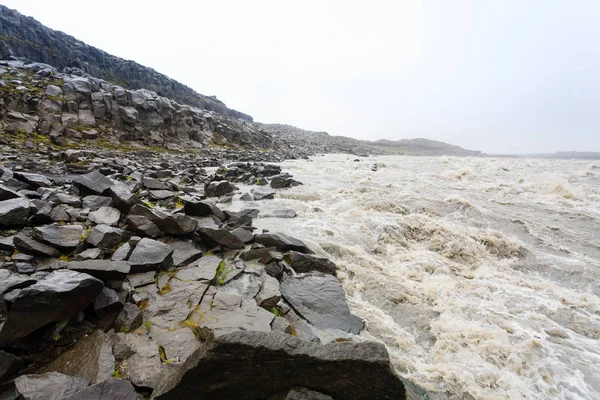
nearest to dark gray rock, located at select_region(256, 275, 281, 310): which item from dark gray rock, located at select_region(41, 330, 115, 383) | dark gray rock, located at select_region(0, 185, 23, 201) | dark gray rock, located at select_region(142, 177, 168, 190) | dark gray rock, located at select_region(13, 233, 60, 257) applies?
dark gray rock, located at select_region(41, 330, 115, 383)

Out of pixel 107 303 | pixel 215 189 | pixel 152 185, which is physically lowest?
pixel 215 189

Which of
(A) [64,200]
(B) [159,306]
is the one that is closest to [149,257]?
(B) [159,306]

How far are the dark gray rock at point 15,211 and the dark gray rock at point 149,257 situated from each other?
2.39m

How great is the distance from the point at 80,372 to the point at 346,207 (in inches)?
483

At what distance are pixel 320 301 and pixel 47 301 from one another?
15.4 ft

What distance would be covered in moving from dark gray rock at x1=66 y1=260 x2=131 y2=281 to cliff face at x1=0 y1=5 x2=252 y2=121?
6455cm

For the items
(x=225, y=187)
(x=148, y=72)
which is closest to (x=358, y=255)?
(x=225, y=187)

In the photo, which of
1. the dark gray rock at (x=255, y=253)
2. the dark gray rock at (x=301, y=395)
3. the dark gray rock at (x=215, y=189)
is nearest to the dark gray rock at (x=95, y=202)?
the dark gray rock at (x=255, y=253)

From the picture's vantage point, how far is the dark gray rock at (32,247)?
4934 mm

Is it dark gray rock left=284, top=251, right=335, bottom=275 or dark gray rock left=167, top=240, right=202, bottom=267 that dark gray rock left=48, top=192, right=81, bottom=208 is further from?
dark gray rock left=284, top=251, right=335, bottom=275

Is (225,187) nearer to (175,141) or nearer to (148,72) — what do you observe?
(175,141)

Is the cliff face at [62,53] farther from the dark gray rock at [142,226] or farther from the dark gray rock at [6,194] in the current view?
the dark gray rock at [142,226]

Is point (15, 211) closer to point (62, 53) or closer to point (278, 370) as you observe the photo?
point (278, 370)

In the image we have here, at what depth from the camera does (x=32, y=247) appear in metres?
4.95
